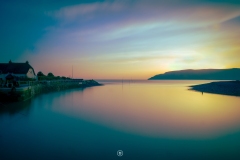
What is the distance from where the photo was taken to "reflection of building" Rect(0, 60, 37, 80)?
4140 cm

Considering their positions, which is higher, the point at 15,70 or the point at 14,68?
the point at 14,68

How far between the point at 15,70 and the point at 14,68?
97 centimetres

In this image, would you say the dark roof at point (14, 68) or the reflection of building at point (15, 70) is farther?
the dark roof at point (14, 68)

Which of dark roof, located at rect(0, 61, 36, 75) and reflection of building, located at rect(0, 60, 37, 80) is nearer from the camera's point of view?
reflection of building, located at rect(0, 60, 37, 80)

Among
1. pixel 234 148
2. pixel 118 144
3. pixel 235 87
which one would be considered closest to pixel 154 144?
pixel 118 144

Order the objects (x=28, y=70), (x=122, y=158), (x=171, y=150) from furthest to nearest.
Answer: (x=28, y=70)
(x=171, y=150)
(x=122, y=158)

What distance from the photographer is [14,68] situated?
42719 mm

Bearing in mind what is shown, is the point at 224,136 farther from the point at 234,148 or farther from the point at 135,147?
the point at 135,147

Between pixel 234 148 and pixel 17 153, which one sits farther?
pixel 234 148

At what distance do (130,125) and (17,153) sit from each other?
7.83 m

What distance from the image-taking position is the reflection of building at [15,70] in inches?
1630

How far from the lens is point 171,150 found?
25.7 feet

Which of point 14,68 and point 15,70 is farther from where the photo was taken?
point 14,68

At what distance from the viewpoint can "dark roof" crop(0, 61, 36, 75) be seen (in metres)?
42.1
